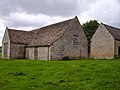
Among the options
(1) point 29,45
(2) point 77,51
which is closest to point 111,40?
(2) point 77,51

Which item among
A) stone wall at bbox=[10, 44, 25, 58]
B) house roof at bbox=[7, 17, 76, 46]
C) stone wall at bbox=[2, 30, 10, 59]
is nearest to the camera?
house roof at bbox=[7, 17, 76, 46]

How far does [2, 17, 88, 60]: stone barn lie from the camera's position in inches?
1464

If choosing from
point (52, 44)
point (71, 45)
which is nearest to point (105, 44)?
point (71, 45)

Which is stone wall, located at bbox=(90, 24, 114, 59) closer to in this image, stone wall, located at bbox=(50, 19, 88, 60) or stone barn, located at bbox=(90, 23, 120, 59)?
stone barn, located at bbox=(90, 23, 120, 59)

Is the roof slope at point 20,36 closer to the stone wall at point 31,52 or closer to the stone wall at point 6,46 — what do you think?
the stone wall at point 6,46

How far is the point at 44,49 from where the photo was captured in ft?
125

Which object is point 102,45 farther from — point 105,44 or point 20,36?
point 20,36

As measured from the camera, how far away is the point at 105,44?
48000mm

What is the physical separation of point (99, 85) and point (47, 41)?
87.3 feet

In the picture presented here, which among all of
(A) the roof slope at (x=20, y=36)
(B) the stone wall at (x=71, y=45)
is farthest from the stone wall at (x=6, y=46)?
(B) the stone wall at (x=71, y=45)

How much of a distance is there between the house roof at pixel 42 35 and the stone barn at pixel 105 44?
1171 centimetres

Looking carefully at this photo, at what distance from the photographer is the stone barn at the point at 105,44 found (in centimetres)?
4641

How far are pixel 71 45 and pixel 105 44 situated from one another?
1190 centimetres

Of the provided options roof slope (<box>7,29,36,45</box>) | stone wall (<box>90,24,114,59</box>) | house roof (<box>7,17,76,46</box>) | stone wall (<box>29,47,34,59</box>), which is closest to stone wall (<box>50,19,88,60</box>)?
house roof (<box>7,17,76,46</box>)
